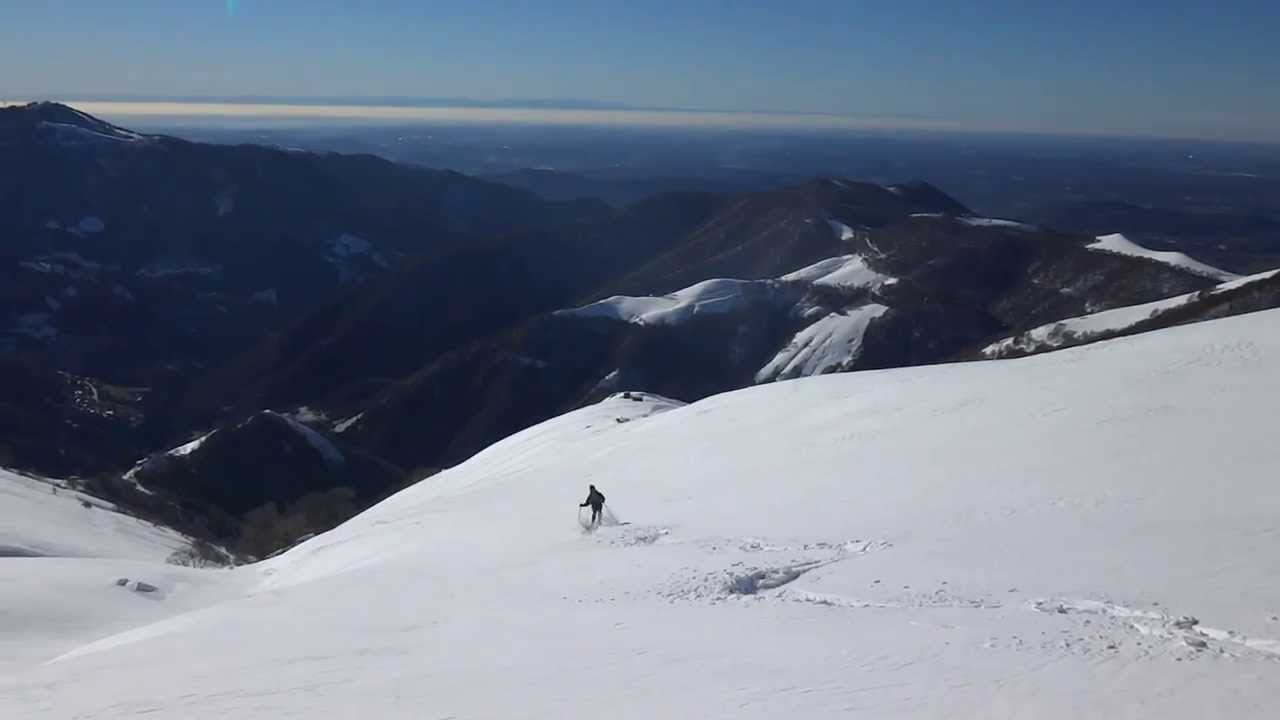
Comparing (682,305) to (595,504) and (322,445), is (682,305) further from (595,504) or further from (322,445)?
(595,504)

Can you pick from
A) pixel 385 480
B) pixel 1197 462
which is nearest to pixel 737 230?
pixel 385 480

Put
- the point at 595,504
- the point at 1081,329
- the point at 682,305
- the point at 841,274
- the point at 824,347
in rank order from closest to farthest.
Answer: the point at 595,504 → the point at 1081,329 → the point at 824,347 → the point at 682,305 → the point at 841,274

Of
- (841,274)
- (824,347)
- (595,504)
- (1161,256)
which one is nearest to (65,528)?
(595,504)

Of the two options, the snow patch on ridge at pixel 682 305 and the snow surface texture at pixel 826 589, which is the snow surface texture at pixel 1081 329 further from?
the snow surface texture at pixel 826 589

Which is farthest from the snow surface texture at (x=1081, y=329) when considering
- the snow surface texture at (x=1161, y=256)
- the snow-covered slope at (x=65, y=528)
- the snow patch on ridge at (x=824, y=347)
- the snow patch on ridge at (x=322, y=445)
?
the snow-covered slope at (x=65, y=528)

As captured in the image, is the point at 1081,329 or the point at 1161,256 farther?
the point at 1161,256

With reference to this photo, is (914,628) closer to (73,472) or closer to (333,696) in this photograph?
(333,696)

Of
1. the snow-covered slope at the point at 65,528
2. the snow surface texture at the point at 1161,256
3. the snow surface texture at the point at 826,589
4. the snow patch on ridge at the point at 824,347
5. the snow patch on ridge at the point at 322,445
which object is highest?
the snow surface texture at the point at 826,589

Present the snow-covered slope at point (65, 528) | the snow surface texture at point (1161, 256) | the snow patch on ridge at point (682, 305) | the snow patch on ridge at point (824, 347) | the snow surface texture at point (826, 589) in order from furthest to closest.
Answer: the snow patch on ridge at point (682, 305), the snow patch on ridge at point (824, 347), the snow surface texture at point (1161, 256), the snow-covered slope at point (65, 528), the snow surface texture at point (826, 589)
